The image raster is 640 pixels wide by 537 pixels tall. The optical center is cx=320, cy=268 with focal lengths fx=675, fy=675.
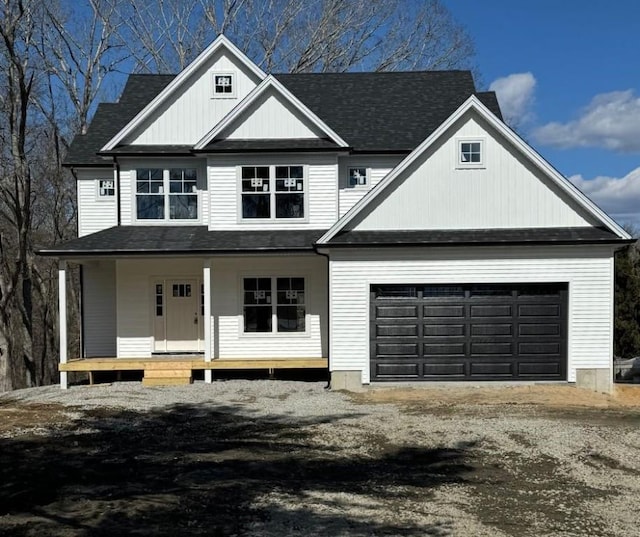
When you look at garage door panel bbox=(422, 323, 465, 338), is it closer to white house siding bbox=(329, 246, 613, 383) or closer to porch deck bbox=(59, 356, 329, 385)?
white house siding bbox=(329, 246, 613, 383)

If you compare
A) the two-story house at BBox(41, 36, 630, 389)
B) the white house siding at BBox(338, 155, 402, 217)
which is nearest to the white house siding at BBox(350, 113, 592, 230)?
the two-story house at BBox(41, 36, 630, 389)

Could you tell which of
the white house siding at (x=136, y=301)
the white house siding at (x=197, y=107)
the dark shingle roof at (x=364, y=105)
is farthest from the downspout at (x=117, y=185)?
the white house siding at (x=136, y=301)

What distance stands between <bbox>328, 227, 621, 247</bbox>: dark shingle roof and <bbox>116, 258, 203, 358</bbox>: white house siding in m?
5.10

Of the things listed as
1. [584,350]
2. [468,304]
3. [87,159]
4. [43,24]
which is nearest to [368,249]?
[468,304]

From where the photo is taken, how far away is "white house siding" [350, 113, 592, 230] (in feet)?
52.5

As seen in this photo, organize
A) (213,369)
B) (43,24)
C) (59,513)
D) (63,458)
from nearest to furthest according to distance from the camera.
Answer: (59,513) < (63,458) < (213,369) < (43,24)

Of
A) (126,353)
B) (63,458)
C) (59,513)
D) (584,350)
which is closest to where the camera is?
(59,513)

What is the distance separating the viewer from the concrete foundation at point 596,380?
51.6 ft

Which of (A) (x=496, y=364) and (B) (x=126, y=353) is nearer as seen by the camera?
(A) (x=496, y=364)

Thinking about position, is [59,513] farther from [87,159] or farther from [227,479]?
[87,159]

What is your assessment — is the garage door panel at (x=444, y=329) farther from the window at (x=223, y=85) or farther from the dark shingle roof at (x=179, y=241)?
the window at (x=223, y=85)

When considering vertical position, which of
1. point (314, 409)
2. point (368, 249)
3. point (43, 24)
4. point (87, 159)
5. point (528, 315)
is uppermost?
point (43, 24)

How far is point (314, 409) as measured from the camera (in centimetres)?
1364

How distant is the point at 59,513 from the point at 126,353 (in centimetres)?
1169
